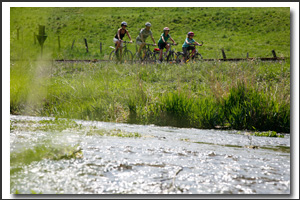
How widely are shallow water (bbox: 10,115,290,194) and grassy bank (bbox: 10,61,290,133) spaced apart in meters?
1.10

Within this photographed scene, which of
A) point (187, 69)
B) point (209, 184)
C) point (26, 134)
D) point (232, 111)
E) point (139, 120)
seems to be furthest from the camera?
point (187, 69)

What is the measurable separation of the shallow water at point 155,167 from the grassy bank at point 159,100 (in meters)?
1.10

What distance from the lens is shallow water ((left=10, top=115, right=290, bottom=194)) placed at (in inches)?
144

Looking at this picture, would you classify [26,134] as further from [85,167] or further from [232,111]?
[232,111]

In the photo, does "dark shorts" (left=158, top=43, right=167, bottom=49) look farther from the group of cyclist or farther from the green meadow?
the green meadow

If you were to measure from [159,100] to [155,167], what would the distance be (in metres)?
3.81

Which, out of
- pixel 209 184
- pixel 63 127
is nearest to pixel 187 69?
pixel 63 127

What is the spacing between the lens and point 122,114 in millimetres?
7980

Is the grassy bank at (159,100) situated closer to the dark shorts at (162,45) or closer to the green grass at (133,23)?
the green grass at (133,23)

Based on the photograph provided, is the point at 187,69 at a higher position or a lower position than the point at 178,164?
higher

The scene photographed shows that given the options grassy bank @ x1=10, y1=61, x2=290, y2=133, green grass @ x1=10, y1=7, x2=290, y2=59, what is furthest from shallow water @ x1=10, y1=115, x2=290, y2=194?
green grass @ x1=10, y1=7, x2=290, y2=59

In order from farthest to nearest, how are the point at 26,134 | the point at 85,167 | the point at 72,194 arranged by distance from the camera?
the point at 26,134 → the point at 85,167 → the point at 72,194

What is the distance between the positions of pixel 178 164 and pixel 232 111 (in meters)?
2.97

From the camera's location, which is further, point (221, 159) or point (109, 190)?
point (221, 159)
